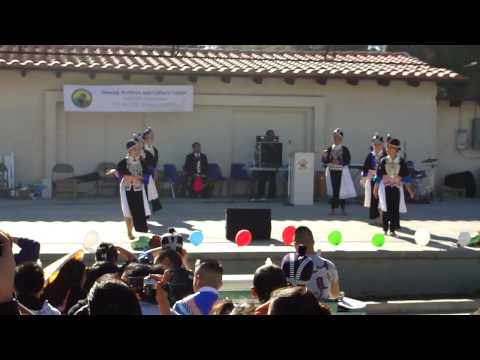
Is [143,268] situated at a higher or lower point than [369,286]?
higher

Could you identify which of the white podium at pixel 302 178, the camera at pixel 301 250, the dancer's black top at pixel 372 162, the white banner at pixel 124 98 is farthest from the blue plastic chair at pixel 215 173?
the camera at pixel 301 250

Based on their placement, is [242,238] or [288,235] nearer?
[242,238]

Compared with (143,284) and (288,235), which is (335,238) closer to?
(288,235)

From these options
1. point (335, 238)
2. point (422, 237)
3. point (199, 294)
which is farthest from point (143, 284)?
point (422, 237)

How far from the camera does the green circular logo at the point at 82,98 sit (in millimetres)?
18734

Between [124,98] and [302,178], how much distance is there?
472 centimetres

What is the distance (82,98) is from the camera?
1878 centimetres

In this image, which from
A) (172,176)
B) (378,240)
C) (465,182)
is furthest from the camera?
(465,182)

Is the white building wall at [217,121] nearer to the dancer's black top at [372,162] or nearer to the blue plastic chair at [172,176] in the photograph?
the blue plastic chair at [172,176]

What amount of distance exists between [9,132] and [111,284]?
52.5ft
